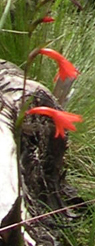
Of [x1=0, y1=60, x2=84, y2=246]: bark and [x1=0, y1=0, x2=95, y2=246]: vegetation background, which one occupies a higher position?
[x1=0, y1=0, x2=95, y2=246]: vegetation background

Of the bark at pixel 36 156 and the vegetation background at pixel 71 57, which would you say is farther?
the vegetation background at pixel 71 57

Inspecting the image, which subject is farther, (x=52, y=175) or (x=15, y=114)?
(x=52, y=175)

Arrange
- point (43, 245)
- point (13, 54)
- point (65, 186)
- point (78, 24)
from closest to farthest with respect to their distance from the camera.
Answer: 1. point (43, 245)
2. point (65, 186)
3. point (13, 54)
4. point (78, 24)

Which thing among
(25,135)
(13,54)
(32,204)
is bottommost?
(32,204)

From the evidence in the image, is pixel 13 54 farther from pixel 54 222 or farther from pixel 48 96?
pixel 54 222

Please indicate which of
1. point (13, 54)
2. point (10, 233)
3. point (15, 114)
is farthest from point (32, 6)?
point (10, 233)

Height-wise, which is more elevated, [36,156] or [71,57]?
[71,57]

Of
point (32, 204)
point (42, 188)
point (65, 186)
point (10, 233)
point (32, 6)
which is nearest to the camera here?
point (10, 233)

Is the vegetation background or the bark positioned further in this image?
the vegetation background

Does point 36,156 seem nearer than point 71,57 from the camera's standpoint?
Yes

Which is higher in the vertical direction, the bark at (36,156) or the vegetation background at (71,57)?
the vegetation background at (71,57)

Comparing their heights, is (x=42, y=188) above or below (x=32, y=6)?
below
